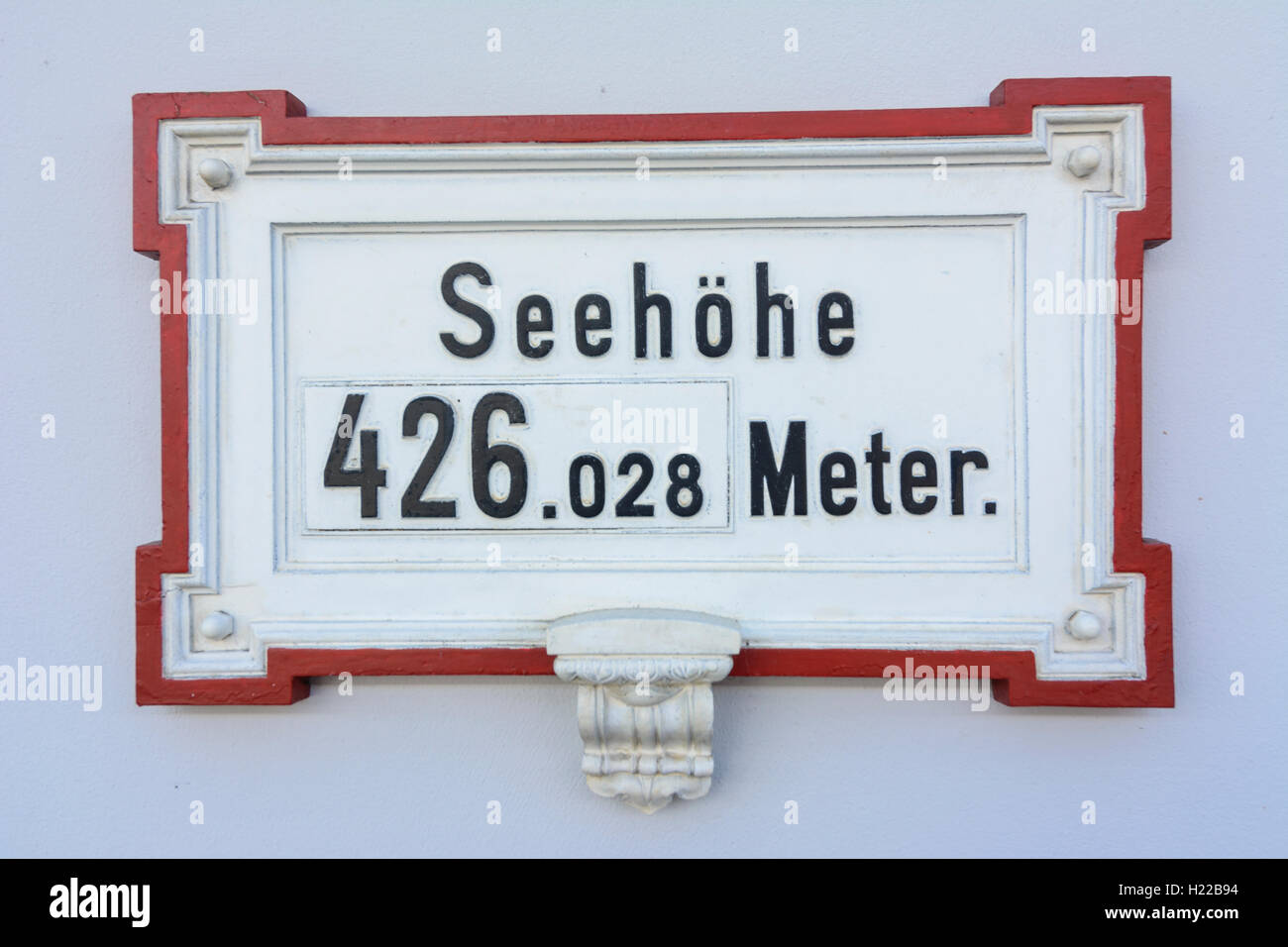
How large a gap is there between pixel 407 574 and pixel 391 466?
183mm

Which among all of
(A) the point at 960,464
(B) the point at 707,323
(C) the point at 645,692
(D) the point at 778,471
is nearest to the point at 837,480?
(D) the point at 778,471

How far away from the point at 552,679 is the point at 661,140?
3.02 feet

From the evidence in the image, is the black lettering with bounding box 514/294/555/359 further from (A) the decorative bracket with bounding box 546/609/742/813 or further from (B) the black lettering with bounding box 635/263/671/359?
(A) the decorative bracket with bounding box 546/609/742/813

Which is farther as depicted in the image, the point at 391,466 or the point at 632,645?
the point at 391,466

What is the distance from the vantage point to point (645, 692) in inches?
53.4

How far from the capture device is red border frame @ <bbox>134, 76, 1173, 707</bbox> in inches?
54.8

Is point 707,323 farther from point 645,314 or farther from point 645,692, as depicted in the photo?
point 645,692

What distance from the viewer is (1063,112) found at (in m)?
1.39

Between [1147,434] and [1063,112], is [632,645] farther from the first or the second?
[1063,112]

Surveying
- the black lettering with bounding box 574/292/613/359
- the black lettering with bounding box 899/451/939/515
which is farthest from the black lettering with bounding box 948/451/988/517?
the black lettering with bounding box 574/292/613/359

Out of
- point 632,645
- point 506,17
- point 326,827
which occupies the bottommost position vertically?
point 326,827

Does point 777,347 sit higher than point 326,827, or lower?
higher

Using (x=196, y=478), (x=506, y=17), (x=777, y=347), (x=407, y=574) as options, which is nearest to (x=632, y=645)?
(x=407, y=574)

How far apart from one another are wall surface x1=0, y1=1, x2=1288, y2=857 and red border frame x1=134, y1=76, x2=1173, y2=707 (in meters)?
0.09
